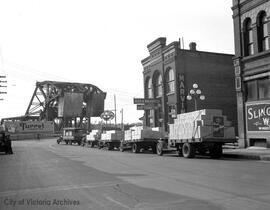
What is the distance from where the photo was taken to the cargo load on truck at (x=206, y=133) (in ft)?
78.8

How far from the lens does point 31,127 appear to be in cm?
11075

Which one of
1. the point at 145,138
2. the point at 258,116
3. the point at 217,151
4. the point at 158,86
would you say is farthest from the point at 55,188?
the point at 158,86

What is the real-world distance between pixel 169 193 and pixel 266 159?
12414mm

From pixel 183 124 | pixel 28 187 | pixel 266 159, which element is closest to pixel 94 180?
pixel 28 187

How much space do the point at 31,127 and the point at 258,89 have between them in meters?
88.6

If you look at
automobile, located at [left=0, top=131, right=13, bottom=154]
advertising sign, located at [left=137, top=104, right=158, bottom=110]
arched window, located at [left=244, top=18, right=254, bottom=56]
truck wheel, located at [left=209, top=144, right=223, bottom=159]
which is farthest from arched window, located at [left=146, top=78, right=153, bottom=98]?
truck wheel, located at [left=209, top=144, right=223, bottom=159]

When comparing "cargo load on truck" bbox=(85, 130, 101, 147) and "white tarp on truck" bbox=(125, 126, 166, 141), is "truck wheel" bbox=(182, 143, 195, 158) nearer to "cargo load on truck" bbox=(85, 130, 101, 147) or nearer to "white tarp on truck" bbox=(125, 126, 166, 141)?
"white tarp on truck" bbox=(125, 126, 166, 141)

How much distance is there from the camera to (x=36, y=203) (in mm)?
9531

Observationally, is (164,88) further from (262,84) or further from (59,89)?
(59,89)

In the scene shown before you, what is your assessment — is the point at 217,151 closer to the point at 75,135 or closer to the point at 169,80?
the point at 169,80

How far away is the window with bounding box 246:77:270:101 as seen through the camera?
29.1 meters

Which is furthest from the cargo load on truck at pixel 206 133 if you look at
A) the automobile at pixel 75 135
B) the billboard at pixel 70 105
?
the billboard at pixel 70 105

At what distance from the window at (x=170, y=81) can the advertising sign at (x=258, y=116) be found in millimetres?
15722

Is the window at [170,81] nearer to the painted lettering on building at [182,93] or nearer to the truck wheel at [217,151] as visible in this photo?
the painted lettering on building at [182,93]
